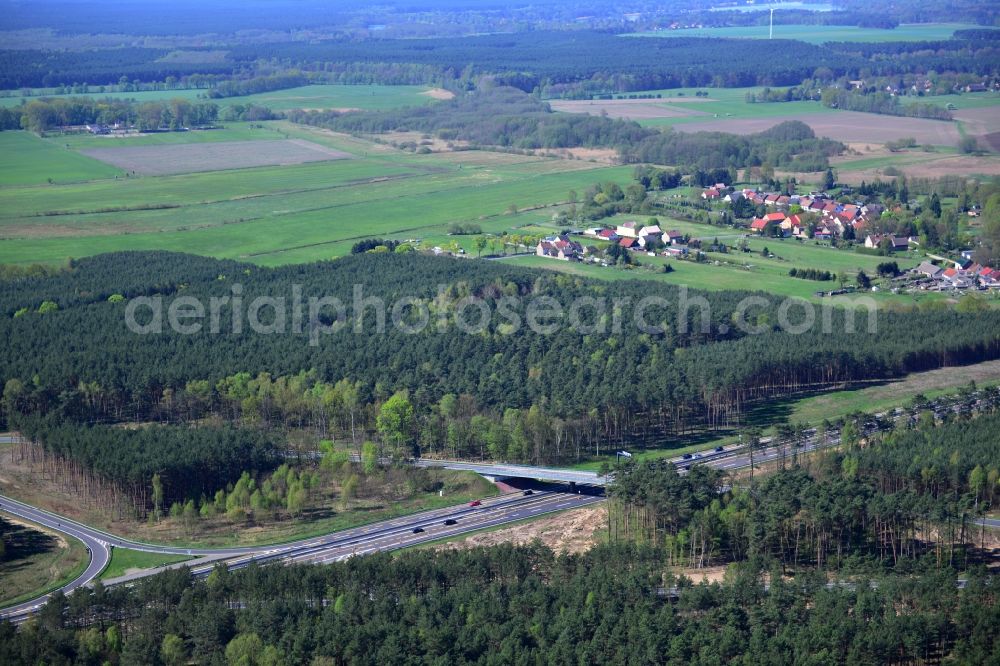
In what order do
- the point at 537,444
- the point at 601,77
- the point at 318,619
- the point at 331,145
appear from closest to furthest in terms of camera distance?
the point at 318,619, the point at 537,444, the point at 331,145, the point at 601,77

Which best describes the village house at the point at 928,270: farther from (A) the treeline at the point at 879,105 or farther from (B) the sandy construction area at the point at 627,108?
(B) the sandy construction area at the point at 627,108

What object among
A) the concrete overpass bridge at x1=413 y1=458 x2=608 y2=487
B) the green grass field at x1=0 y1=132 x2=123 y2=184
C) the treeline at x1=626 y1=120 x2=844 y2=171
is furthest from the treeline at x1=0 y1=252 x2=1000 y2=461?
the treeline at x1=626 y1=120 x2=844 y2=171

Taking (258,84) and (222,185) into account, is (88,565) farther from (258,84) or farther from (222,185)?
(258,84)

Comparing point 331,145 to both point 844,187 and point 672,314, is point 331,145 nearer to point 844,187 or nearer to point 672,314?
point 844,187

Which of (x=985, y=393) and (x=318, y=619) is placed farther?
(x=985, y=393)

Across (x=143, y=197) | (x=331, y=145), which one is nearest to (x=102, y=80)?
(x=331, y=145)

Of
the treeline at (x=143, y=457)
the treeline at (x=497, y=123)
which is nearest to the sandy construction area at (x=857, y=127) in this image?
the treeline at (x=497, y=123)
